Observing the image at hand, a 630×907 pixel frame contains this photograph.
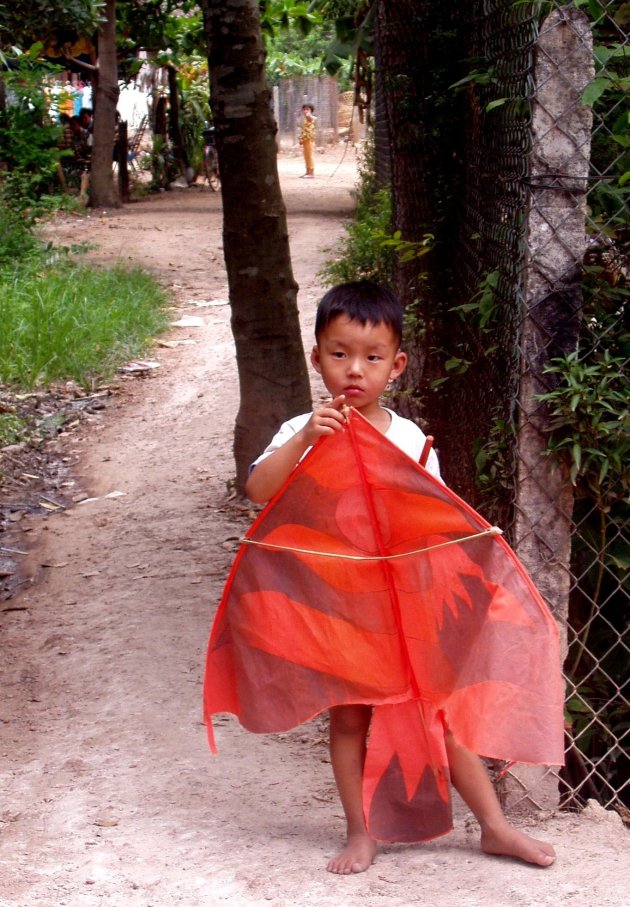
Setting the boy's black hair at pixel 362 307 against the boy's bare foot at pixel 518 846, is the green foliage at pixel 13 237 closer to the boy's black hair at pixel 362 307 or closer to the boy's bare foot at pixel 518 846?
the boy's black hair at pixel 362 307

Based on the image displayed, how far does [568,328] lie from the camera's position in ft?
9.57

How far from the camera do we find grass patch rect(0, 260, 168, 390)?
8.80m

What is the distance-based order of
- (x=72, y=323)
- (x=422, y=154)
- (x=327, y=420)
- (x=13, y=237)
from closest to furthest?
(x=327, y=420) → (x=422, y=154) → (x=72, y=323) → (x=13, y=237)

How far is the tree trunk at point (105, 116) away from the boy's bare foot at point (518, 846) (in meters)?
16.5

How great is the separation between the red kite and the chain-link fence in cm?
36

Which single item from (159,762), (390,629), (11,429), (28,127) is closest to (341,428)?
(390,629)

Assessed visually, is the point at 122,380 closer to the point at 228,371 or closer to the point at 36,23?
the point at 228,371

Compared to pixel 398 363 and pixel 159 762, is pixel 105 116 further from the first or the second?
pixel 398 363

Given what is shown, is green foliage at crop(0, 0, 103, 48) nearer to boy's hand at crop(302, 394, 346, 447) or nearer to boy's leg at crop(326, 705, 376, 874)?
boy's hand at crop(302, 394, 346, 447)

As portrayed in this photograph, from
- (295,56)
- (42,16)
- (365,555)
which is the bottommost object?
(365,555)

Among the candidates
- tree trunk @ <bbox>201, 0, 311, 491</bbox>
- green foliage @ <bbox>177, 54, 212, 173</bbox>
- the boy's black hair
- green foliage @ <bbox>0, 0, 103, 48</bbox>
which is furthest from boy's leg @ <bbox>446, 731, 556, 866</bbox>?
green foliage @ <bbox>177, 54, 212, 173</bbox>

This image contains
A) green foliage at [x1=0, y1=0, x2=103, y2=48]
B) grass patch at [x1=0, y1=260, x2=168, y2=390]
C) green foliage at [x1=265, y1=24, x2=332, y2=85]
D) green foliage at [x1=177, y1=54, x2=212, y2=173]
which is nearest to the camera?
grass patch at [x1=0, y1=260, x2=168, y2=390]

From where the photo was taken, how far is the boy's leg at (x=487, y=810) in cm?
282

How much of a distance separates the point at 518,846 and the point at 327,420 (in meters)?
1.18
